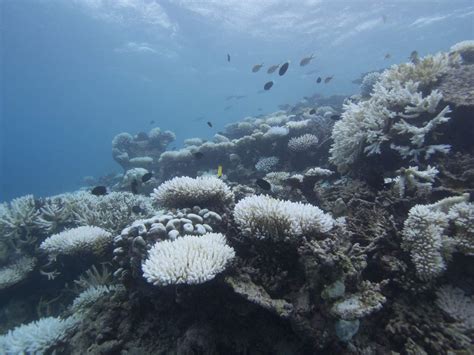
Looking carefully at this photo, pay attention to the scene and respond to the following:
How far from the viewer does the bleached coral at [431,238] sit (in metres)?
3.06

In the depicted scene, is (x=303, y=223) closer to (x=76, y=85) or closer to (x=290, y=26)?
(x=290, y=26)

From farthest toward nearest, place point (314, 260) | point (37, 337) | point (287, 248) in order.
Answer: point (37, 337), point (287, 248), point (314, 260)

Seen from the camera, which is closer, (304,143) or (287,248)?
(287,248)

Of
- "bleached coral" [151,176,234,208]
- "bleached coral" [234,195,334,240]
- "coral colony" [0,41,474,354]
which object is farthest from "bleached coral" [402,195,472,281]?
"bleached coral" [151,176,234,208]

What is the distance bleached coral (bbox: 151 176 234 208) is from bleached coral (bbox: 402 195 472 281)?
106 inches

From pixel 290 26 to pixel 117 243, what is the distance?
38.6 meters

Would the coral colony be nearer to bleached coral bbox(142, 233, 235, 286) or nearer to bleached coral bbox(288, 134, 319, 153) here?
bleached coral bbox(142, 233, 235, 286)

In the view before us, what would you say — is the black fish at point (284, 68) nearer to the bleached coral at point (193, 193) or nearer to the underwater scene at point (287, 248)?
the underwater scene at point (287, 248)

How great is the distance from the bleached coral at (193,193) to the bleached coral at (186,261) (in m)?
1.25

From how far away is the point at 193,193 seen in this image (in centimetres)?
449

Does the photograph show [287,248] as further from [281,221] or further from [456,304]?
[456,304]

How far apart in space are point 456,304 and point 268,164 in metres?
6.52

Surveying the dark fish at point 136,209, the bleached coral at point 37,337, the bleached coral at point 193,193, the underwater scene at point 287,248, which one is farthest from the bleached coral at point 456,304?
the dark fish at point 136,209

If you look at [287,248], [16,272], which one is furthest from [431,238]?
[16,272]
